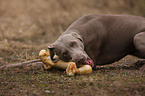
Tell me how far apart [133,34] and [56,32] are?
711 centimetres

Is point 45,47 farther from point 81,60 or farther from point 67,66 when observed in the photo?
point 81,60

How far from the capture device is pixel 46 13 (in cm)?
1461

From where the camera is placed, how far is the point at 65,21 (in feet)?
43.0

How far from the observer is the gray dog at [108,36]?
530 centimetres

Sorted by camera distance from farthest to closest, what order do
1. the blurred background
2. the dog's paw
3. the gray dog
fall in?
1. the blurred background
2. the gray dog
3. the dog's paw

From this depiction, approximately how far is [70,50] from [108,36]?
1.48 meters

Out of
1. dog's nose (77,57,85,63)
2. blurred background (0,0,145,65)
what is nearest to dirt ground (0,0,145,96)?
blurred background (0,0,145,65)

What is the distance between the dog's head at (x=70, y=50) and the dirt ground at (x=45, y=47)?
0.35 m

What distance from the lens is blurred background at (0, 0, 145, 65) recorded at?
1185cm

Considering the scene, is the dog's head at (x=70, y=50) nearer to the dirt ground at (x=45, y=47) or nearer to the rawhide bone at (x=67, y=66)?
the rawhide bone at (x=67, y=66)

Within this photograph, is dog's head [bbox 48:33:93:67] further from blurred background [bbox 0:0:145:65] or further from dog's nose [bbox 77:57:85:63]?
blurred background [bbox 0:0:145:65]

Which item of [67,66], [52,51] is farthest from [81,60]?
[52,51]

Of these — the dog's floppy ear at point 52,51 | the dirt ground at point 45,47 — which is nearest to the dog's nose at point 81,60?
the dirt ground at point 45,47

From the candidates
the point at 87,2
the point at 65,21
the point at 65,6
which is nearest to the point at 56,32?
the point at 65,21
